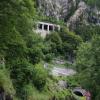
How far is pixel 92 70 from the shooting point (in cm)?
2930

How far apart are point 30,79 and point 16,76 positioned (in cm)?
175

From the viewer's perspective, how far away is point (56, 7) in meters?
81.4

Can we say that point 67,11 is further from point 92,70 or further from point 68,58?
point 92,70

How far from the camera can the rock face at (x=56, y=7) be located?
77.6 metres

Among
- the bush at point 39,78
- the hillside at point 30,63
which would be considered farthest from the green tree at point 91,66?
the bush at point 39,78

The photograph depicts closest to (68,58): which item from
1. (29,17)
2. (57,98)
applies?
(57,98)

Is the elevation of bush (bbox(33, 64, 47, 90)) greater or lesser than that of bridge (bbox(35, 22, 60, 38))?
greater

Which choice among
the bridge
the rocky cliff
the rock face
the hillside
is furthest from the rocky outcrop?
the hillside

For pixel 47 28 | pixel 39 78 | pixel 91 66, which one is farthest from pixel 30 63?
pixel 47 28

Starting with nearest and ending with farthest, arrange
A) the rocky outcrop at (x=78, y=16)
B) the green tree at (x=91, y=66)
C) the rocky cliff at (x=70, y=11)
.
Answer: the green tree at (x=91, y=66), the rocky cliff at (x=70, y=11), the rocky outcrop at (x=78, y=16)

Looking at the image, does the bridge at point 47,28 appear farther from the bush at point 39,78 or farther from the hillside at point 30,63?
the bush at point 39,78

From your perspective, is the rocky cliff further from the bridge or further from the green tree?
the green tree

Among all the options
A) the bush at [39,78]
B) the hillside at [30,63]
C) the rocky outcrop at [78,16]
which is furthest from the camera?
the rocky outcrop at [78,16]

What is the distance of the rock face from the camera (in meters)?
77.6
